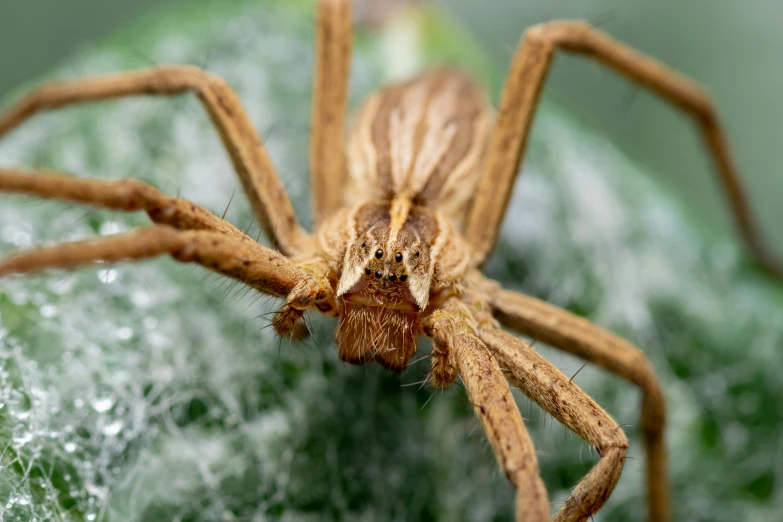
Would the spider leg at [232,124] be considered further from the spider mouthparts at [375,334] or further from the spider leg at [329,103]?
the spider mouthparts at [375,334]

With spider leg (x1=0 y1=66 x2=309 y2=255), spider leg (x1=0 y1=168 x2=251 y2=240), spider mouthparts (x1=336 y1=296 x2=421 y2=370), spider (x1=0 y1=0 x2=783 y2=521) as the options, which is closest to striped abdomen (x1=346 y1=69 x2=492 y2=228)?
spider (x1=0 y1=0 x2=783 y2=521)

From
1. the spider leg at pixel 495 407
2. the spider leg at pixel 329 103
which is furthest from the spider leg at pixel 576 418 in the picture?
the spider leg at pixel 329 103

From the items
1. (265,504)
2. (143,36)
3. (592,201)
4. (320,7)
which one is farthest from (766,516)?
(143,36)

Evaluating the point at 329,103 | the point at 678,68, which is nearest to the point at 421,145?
the point at 329,103

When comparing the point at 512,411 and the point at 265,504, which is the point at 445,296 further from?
the point at 265,504

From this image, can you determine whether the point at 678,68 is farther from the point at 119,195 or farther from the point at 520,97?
the point at 119,195

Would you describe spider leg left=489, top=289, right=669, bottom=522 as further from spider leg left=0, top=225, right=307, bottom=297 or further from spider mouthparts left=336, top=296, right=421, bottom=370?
spider leg left=0, top=225, right=307, bottom=297

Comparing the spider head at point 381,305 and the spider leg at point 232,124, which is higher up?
the spider leg at point 232,124
